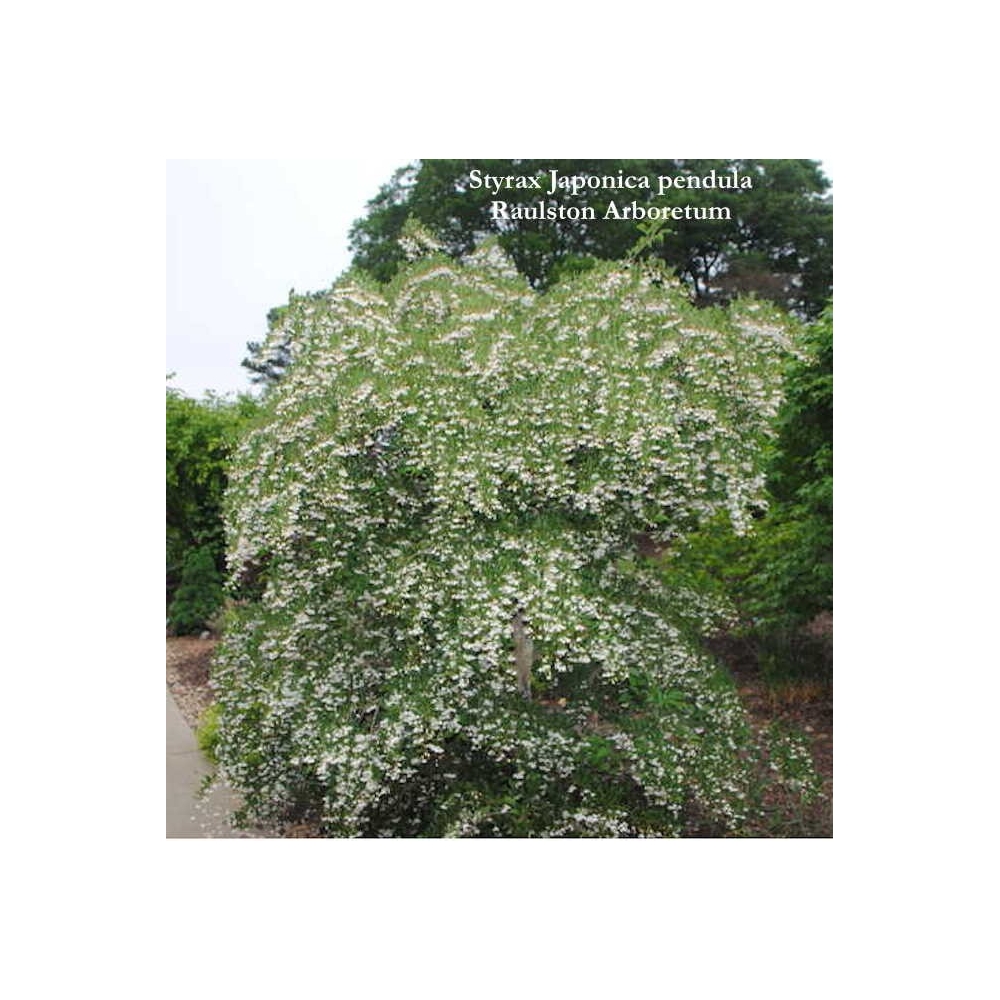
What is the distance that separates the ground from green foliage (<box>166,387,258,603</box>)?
1.20 meters

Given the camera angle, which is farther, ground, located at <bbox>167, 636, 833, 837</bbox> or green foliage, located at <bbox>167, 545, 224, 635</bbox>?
green foliage, located at <bbox>167, 545, 224, 635</bbox>

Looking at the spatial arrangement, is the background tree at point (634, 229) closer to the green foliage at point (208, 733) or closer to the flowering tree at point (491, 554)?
the flowering tree at point (491, 554)

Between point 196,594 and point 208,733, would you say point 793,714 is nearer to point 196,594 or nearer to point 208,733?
point 208,733

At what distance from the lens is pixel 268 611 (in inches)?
150

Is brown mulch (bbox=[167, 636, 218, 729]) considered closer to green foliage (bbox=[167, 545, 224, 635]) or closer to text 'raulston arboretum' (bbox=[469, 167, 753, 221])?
green foliage (bbox=[167, 545, 224, 635])

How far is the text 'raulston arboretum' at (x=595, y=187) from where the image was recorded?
3932 mm

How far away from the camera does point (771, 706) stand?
4.73 metres

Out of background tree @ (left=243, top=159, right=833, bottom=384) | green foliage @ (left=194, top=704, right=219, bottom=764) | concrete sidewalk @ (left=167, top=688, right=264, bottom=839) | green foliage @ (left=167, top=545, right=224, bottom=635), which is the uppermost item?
background tree @ (left=243, top=159, right=833, bottom=384)

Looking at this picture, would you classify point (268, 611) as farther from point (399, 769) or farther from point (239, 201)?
point (239, 201)

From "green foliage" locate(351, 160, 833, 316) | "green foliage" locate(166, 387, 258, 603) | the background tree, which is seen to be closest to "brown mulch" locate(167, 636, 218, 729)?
"green foliage" locate(166, 387, 258, 603)

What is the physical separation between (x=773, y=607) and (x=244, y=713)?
2.97 metres

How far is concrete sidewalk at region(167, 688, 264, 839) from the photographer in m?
3.96
